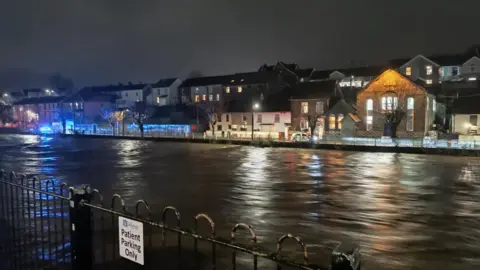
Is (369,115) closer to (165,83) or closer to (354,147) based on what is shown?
(354,147)

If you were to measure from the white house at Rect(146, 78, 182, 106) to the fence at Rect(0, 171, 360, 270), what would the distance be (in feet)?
253

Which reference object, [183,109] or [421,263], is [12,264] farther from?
[183,109]

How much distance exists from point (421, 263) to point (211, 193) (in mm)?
8971

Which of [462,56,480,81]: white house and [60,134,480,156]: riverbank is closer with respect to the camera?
[60,134,480,156]: riverbank

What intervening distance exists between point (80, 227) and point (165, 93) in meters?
85.0

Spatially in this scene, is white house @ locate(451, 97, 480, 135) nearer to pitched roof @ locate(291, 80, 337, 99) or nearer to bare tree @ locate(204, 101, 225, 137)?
pitched roof @ locate(291, 80, 337, 99)

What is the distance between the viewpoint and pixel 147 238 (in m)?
8.98

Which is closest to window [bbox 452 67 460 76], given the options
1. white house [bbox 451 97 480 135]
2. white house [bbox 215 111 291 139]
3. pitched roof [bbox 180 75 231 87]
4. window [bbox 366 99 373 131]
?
white house [bbox 451 97 480 135]

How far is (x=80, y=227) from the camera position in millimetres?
4543

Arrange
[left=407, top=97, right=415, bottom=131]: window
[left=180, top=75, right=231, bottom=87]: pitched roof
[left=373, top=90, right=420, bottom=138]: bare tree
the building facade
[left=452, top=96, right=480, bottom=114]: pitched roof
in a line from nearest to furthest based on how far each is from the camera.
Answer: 1. [left=452, top=96, right=480, bottom=114]: pitched roof
2. [left=373, top=90, right=420, bottom=138]: bare tree
3. the building facade
4. [left=407, top=97, right=415, bottom=131]: window
5. [left=180, top=75, right=231, bottom=87]: pitched roof

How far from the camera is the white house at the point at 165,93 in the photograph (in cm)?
8694

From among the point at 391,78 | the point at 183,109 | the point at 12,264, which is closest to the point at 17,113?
the point at 183,109

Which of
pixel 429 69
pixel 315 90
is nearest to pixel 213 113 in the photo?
pixel 315 90

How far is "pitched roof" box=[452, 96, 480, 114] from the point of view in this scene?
44850 mm
